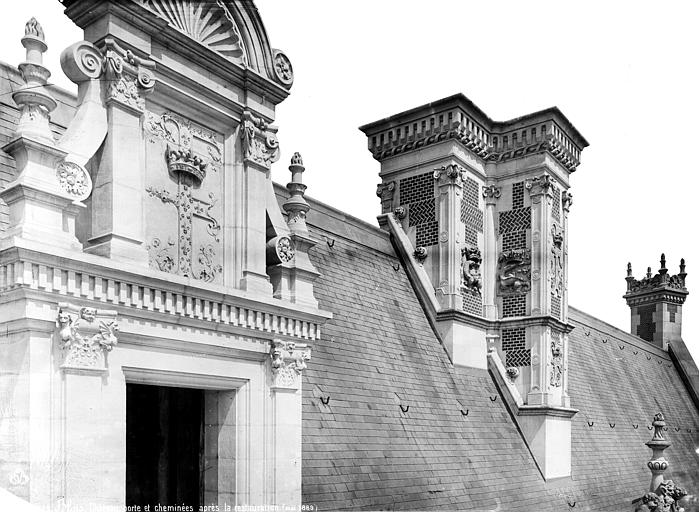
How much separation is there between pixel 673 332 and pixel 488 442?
23.8 metres

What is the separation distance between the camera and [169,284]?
6723 millimetres

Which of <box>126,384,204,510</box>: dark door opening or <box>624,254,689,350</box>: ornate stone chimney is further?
<box>624,254,689,350</box>: ornate stone chimney

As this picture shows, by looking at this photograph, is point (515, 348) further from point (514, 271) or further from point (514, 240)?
point (514, 240)

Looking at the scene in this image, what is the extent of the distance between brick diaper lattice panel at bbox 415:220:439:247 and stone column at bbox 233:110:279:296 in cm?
809

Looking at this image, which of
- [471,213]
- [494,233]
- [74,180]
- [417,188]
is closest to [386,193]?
[417,188]

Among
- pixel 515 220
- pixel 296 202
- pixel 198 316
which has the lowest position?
pixel 198 316

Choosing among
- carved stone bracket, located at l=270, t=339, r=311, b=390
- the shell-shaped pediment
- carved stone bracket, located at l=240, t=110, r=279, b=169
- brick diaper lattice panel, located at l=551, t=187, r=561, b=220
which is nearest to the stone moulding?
→ carved stone bracket, located at l=270, t=339, r=311, b=390

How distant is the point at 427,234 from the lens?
16141 millimetres

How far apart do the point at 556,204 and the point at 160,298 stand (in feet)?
39.9

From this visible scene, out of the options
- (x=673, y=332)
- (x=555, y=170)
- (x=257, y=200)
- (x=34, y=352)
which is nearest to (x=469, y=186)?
(x=555, y=170)

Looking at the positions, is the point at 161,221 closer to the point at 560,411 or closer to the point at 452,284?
the point at 452,284

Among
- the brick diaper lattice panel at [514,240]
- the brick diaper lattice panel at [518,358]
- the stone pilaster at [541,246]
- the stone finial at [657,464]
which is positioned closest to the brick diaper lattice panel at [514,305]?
the stone pilaster at [541,246]

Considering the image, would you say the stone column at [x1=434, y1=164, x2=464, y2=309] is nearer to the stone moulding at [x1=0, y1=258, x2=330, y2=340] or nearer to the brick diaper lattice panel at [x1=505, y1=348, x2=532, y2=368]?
the brick diaper lattice panel at [x1=505, y1=348, x2=532, y2=368]

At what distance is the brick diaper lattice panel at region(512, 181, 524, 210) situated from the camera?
16.6 m
